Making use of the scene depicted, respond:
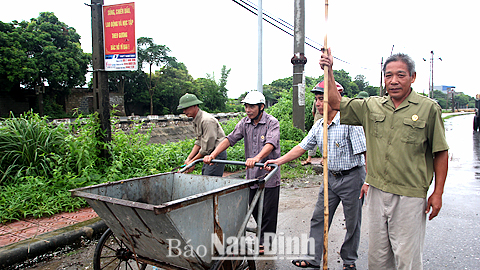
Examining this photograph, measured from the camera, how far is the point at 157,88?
44.3 m

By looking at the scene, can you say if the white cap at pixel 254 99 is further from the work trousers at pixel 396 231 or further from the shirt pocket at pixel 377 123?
the work trousers at pixel 396 231

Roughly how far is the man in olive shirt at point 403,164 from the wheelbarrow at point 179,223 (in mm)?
986

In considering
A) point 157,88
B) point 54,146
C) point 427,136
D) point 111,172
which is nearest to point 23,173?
point 54,146

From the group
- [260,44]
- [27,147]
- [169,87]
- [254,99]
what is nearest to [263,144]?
[254,99]

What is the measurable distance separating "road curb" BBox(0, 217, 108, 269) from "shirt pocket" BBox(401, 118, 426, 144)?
369 centimetres

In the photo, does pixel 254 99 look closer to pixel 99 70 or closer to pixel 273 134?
pixel 273 134

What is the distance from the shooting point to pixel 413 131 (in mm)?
2135

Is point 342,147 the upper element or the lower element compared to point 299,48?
lower

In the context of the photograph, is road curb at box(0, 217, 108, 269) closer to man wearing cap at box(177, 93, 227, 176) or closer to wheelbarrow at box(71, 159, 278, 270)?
wheelbarrow at box(71, 159, 278, 270)

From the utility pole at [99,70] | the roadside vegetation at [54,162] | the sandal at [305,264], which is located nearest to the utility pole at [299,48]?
the roadside vegetation at [54,162]

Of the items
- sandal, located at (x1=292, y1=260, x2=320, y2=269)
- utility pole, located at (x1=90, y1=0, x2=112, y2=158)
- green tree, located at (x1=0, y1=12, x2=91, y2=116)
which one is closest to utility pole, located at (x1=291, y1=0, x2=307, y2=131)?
utility pole, located at (x1=90, y1=0, x2=112, y2=158)

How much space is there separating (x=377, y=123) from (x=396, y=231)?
77cm

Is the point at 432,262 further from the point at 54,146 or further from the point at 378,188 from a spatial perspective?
the point at 54,146

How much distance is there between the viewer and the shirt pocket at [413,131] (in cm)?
211
